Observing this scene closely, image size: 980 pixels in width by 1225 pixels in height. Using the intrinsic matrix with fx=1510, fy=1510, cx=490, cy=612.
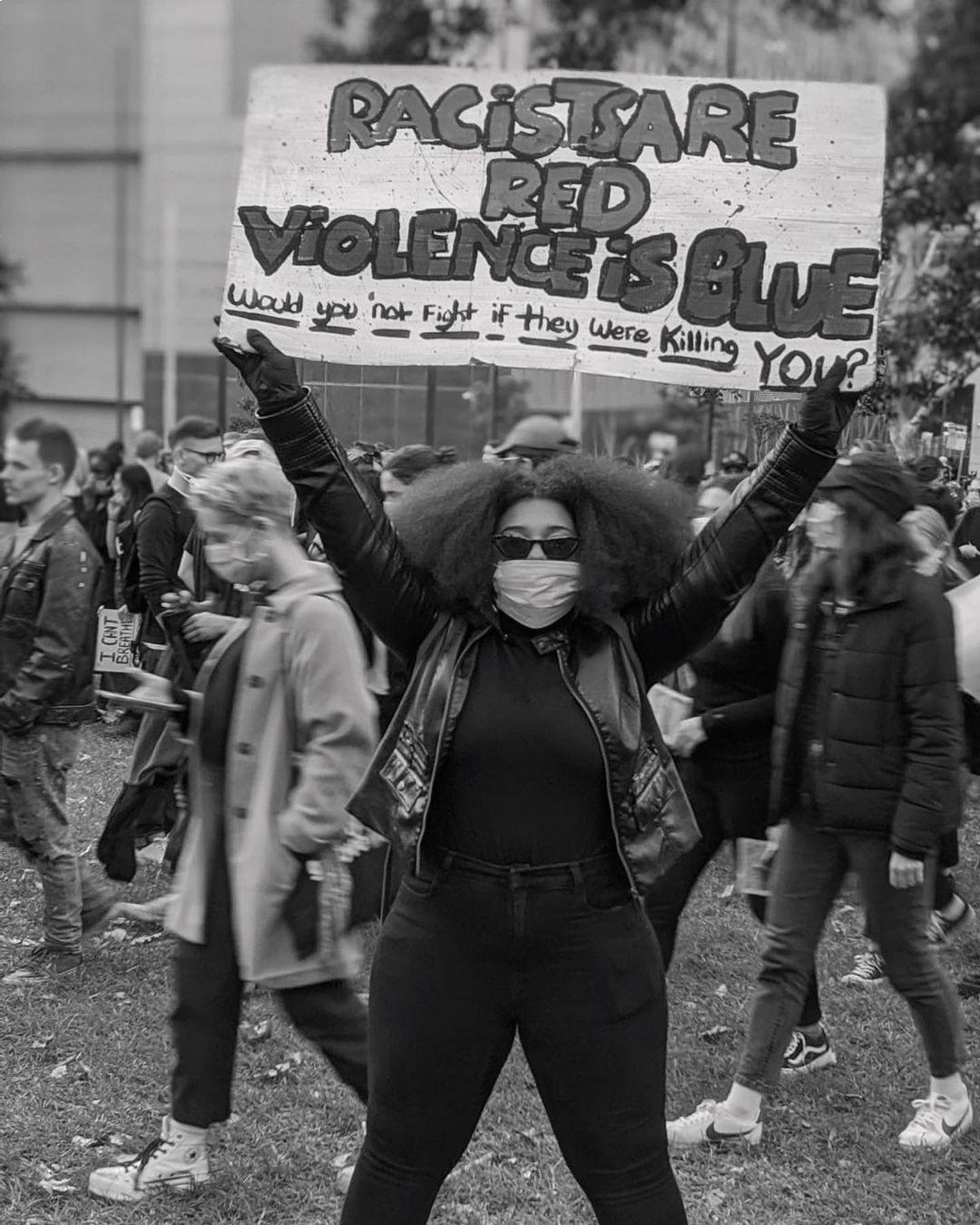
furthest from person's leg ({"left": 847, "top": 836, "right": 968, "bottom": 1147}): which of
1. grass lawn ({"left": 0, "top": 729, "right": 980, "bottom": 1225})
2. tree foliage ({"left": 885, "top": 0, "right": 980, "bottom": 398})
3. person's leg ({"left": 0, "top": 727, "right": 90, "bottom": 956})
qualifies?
tree foliage ({"left": 885, "top": 0, "right": 980, "bottom": 398})

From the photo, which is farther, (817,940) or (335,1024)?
(817,940)

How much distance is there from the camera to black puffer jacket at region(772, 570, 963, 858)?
4043 millimetres

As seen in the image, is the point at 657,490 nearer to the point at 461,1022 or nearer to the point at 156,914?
the point at 461,1022

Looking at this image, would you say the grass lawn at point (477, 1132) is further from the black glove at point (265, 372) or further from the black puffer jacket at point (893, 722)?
the black glove at point (265, 372)

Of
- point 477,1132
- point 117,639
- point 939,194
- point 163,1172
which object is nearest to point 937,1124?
point 477,1132

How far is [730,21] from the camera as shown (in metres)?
19.5

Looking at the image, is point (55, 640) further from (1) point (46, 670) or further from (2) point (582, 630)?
(2) point (582, 630)

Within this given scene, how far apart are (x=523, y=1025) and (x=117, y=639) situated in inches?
218

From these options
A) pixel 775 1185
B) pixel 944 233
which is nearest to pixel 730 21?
pixel 944 233

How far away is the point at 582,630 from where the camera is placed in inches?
114

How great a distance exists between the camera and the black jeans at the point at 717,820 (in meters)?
4.70

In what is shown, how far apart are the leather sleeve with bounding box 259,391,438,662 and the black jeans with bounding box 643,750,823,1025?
2061 millimetres

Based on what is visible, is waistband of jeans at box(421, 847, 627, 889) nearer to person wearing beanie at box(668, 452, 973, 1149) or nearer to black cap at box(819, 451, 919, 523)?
person wearing beanie at box(668, 452, 973, 1149)

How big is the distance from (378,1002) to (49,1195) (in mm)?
1539
